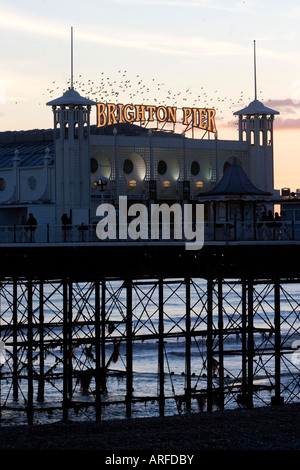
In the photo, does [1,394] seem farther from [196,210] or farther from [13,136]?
[13,136]

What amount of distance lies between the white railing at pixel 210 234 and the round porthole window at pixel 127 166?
10563 millimetres

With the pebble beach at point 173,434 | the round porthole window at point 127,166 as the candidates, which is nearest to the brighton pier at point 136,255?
the round porthole window at point 127,166

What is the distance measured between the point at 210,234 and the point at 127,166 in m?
15.5

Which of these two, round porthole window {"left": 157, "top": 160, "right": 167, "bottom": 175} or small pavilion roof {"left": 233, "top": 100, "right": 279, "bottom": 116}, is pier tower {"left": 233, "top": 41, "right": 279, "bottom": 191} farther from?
round porthole window {"left": 157, "top": 160, "right": 167, "bottom": 175}

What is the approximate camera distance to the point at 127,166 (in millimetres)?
62531

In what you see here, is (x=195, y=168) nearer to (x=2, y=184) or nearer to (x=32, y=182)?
(x=32, y=182)

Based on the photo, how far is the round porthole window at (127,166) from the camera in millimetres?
62406

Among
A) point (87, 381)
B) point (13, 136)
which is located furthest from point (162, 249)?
point (13, 136)

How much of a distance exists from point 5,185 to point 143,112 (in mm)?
8315

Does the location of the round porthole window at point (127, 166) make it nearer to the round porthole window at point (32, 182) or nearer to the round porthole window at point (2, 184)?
the round porthole window at point (32, 182)

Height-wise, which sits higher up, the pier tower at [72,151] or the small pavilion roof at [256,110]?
the small pavilion roof at [256,110]

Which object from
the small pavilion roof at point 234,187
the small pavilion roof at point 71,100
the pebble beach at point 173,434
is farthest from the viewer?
the small pavilion roof at point 71,100

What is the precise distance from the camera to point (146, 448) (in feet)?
104

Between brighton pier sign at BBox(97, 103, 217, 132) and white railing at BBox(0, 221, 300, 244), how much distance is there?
12.6 meters
